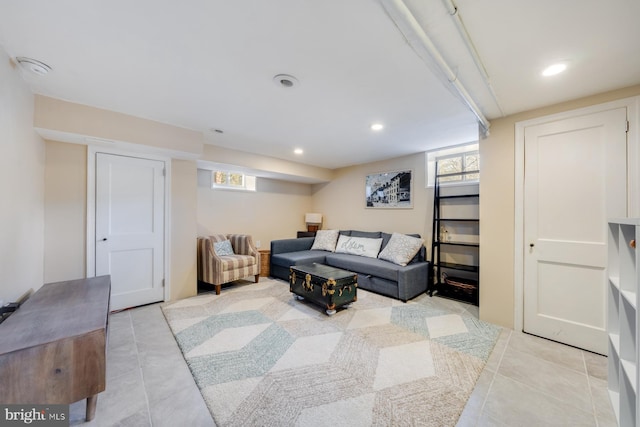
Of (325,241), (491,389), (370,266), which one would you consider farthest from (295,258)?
(491,389)

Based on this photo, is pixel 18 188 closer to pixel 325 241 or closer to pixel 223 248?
pixel 223 248

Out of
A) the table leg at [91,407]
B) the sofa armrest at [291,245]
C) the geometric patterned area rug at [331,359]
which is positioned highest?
the sofa armrest at [291,245]

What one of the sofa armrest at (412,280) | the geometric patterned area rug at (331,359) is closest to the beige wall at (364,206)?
the sofa armrest at (412,280)

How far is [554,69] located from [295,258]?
3.68 m

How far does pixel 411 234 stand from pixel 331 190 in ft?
7.09

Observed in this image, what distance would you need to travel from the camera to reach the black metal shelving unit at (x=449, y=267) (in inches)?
130

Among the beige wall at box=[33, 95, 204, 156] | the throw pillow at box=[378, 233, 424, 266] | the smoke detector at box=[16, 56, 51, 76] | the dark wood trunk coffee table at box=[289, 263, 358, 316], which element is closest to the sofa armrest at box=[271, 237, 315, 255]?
the dark wood trunk coffee table at box=[289, 263, 358, 316]

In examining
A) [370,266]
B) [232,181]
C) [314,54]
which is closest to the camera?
[314,54]

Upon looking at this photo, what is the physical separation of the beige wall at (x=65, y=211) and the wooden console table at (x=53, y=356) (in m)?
1.25

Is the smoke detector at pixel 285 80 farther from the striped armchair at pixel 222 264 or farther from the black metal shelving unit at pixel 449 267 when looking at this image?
the black metal shelving unit at pixel 449 267

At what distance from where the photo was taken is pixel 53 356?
4.02 feet

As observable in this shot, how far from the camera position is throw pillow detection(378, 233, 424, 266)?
362 centimetres

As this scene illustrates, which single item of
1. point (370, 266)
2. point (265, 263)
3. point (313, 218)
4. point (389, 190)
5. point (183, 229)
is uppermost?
point (389, 190)

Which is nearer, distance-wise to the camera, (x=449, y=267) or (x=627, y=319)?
(x=627, y=319)
